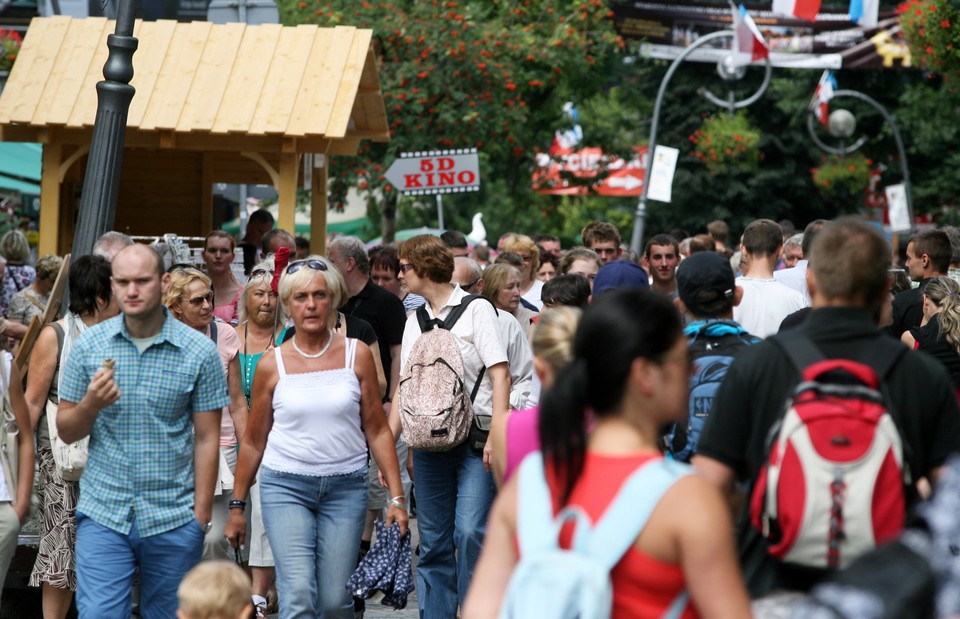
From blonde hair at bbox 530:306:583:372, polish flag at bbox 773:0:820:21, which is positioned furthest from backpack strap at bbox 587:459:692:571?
polish flag at bbox 773:0:820:21

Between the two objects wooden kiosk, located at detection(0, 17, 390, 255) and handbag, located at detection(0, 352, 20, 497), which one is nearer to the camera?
handbag, located at detection(0, 352, 20, 497)

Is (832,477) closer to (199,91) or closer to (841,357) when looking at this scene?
(841,357)

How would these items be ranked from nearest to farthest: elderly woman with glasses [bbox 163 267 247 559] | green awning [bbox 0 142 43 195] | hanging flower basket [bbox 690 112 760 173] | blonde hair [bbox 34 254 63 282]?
elderly woman with glasses [bbox 163 267 247 559]
blonde hair [bbox 34 254 63 282]
green awning [bbox 0 142 43 195]
hanging flower basket [bbox 690 112 760 173]

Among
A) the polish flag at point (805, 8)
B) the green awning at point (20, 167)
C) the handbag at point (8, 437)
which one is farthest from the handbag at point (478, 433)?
the polish flag at point (805, 8)

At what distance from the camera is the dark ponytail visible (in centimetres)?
296

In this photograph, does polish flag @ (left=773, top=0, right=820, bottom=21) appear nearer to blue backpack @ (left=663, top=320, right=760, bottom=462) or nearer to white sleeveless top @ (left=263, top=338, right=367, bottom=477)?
white sleeveless top @ (left=263, top=338, right=367, bottom=477)

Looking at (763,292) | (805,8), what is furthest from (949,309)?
(805,8)

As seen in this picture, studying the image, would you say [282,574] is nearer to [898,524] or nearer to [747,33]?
[898,524]

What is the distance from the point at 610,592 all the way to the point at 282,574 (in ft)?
11.7

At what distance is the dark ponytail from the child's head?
2.01 meters

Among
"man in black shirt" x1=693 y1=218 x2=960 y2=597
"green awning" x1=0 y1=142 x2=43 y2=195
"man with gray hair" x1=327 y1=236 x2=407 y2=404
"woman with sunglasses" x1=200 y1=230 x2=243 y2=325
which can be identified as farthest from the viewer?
"green awning" x1=0 y1=142 x2=43 y2=195

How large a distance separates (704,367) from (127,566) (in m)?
2.35

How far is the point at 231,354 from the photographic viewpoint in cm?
764

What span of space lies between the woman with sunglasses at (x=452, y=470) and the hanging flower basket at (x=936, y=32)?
9.49m
